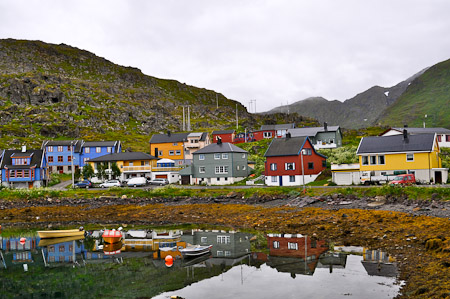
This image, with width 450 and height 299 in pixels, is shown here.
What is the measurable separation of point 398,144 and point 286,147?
1755cm

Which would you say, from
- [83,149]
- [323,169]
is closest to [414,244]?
[323,169]

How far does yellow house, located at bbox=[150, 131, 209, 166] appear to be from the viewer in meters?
105

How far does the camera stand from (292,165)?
63.0 m

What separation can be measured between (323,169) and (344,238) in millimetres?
35612

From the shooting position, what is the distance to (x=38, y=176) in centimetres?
8662

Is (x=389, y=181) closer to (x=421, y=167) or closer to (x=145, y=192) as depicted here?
(x=421, y=167)

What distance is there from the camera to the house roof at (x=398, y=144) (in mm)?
54031

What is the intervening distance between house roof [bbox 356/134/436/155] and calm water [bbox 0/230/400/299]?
28084mm

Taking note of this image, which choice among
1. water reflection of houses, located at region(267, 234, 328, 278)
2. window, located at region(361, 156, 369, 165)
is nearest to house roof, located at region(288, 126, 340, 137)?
window, located at region(361, 156, 369, 165)

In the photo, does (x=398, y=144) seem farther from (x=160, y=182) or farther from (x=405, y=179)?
(x=160, y=182)

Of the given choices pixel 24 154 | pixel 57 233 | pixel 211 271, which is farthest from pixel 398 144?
pixel 24 154

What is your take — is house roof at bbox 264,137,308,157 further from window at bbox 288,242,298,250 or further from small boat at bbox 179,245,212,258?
small boat at bbox 179,245,212,258

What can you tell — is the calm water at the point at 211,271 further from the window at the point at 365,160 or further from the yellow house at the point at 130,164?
the yellow house at the point at 130,164

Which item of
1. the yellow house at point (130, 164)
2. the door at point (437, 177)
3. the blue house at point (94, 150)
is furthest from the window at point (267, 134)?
the door at point (437, 177)
